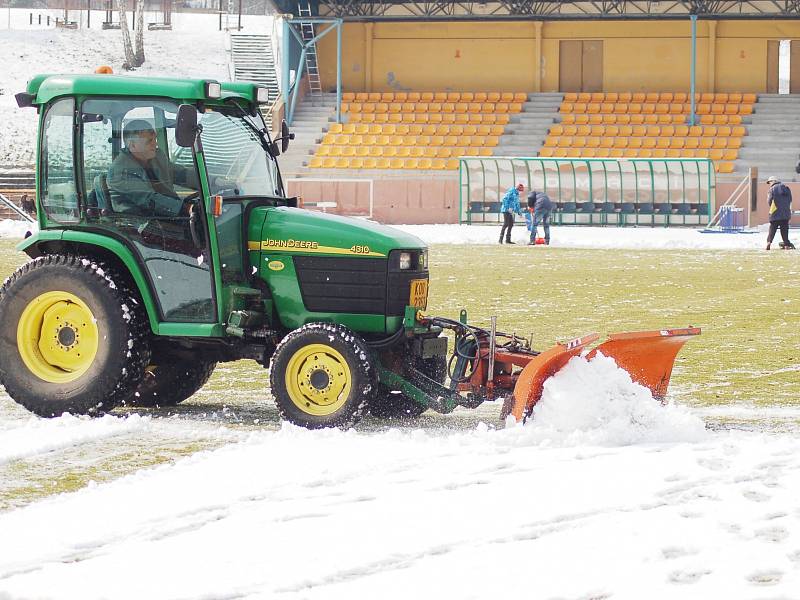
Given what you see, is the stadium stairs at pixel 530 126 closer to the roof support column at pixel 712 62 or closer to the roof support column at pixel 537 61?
the roof support column at pixel 537 61

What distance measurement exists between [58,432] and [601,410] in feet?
10.7

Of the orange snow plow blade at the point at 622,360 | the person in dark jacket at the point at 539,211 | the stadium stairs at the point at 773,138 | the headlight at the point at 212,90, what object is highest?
the stadium stairs at the point at 773,138

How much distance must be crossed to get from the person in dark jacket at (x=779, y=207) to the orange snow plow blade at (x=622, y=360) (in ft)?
66.2

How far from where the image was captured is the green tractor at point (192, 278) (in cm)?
860

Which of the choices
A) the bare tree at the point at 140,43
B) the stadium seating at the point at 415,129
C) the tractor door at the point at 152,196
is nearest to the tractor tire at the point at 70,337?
the tractor door at the point at 152,196

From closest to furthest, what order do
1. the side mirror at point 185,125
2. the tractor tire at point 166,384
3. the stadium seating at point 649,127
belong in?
1. the side mirror at point 185,125
2. the tractor tire at point 166,384
3. the stadium seating at point 649,127

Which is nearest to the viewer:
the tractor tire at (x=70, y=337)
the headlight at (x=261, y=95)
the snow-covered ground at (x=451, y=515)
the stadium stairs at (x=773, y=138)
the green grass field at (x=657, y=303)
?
the snow-covered ground at (x=451, y=515)

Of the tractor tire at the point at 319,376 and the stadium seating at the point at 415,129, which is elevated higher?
the stadium seating at the point at 415,129

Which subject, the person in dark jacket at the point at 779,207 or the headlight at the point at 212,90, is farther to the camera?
the person in dark jacket at the point at 779,207

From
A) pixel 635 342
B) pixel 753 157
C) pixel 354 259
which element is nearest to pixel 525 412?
pixel 635 342

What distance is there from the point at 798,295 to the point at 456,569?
1355 centimetres

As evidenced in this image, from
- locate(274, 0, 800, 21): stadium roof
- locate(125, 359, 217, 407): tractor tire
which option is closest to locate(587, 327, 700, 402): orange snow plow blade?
locate(125, 359, 217, 407): tractor tire

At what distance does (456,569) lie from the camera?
210 inches

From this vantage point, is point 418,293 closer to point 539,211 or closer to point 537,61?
point 539,211
